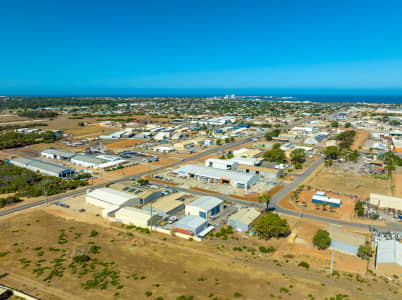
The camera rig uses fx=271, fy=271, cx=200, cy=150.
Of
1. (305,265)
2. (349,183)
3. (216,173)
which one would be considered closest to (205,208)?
(305,265)

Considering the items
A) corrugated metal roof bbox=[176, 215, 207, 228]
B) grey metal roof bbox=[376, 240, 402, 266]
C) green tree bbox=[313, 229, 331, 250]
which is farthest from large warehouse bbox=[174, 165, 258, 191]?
grey metal roof bbox=[376, 240, 402, 266]

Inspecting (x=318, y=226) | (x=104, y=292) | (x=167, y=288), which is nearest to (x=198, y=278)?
(x=167, y=288)

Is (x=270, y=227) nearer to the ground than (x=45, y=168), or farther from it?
nearer to the ground

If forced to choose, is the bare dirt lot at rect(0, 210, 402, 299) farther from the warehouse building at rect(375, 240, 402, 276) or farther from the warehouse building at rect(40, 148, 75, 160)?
the warehouse building at rect(40, 148, 75, 160)

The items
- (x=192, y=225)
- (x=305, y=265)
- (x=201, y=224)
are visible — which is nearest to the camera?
(x=305, y=265)

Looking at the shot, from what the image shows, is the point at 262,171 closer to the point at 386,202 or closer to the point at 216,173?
the point at 216,173

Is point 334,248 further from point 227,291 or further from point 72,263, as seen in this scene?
point 72,263
